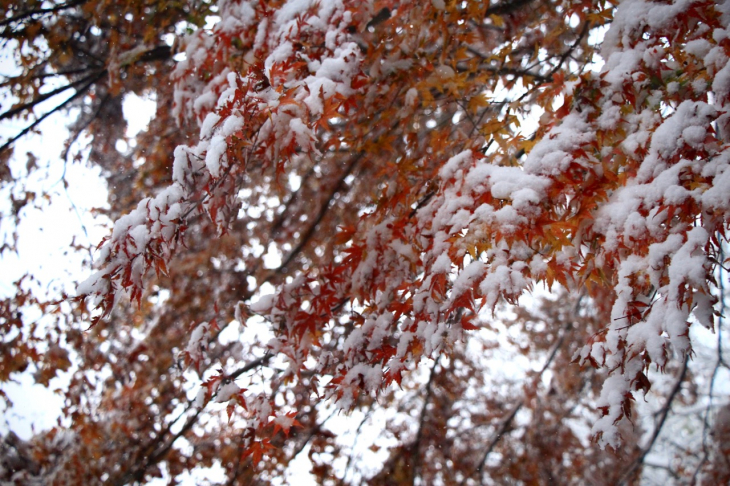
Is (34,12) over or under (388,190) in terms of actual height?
over

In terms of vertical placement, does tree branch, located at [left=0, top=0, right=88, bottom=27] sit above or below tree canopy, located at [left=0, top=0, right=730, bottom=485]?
above

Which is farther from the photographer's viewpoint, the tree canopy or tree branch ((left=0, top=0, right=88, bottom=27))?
tree branch ((left=0, top=0, right=88, bottom=27))

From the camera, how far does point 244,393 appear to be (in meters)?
2.20

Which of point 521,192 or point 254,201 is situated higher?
point 254,201

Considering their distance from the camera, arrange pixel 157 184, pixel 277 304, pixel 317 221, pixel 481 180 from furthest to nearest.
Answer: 1. pixel 157 184
2. pixel 317 221
3. pixel 277 304
4. pixel 481 180

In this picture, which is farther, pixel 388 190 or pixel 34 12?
pixel 34 12

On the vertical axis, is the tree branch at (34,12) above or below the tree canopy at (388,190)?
above

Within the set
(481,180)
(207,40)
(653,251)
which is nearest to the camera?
(653,251)

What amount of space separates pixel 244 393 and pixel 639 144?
1.99m

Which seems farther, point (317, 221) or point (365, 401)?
point (365, 401)

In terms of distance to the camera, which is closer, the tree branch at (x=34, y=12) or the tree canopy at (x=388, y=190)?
the tree canopy at (x=388, y=190)

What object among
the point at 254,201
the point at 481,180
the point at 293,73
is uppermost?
Result: the point at 254,201

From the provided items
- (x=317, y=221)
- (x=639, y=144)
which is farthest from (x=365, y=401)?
(x=639, y=144)

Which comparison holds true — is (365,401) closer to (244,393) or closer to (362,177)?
(362,177)
